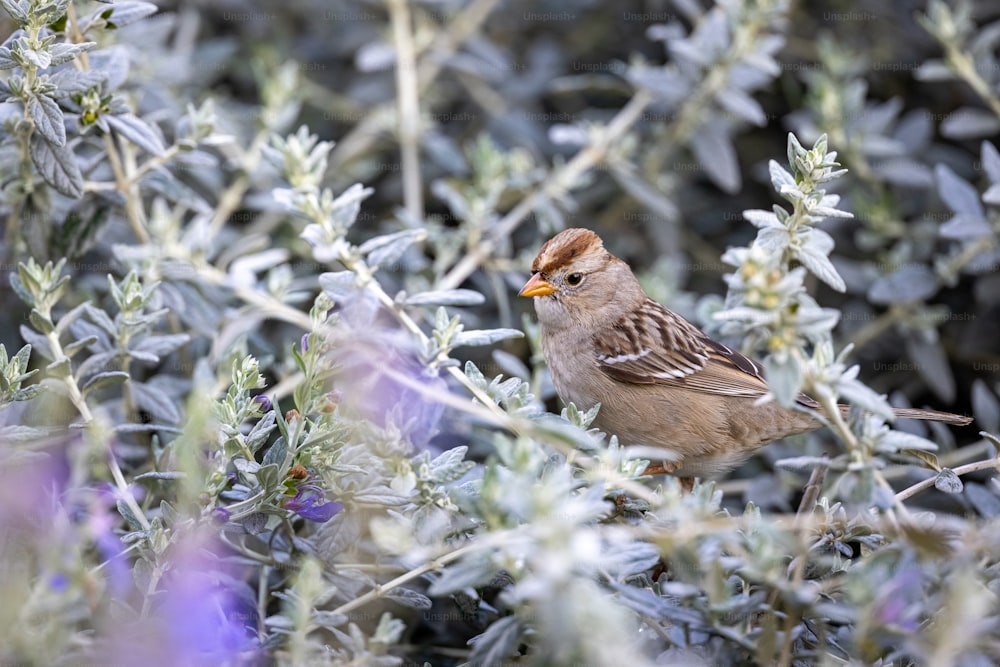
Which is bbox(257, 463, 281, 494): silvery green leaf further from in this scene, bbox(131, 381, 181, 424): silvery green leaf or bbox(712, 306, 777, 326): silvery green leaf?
bbox(712, 306, 777, 326): silvery green leaf

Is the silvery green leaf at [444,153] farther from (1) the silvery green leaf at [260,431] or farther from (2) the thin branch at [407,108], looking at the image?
(1) the silvery green leaf at [260,431]

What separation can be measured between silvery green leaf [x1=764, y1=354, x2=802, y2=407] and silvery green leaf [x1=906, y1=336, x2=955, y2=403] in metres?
2.20

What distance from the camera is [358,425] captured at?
2.60m

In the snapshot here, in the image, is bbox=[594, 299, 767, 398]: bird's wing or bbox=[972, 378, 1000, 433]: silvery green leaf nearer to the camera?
bbox=[594, 299, 767, 398]: bird's wing

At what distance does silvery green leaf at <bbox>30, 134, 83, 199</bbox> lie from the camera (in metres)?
2.89

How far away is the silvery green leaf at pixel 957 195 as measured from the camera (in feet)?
12.3

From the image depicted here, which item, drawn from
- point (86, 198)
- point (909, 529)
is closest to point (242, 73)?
point (86, 198)

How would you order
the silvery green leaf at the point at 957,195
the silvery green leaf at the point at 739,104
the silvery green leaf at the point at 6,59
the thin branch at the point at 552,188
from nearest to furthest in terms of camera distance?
1. the silvery green leaf at the point at 6,59
2. the silvery green leaf at the point at 957,195
3. the thin branch at the point at 552,188
4. the silvery green leaf at the point at 739,104

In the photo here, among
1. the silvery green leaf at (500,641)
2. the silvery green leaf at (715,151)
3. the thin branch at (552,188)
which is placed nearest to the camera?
the silvery green leaf at (500,641)

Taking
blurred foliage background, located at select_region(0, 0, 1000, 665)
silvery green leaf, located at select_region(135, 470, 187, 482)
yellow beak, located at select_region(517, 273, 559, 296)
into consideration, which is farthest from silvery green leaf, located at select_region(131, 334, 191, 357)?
yellow beak, located at select_region(517, 273, 559, 296)

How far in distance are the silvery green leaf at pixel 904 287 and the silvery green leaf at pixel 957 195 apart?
1.08 ft

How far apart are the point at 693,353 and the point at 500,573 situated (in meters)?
1.49

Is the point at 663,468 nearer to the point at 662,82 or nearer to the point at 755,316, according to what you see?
the point at 755,316

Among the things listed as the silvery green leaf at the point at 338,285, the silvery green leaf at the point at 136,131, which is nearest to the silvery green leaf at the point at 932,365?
the silvery green leaf at the point at 338,285
